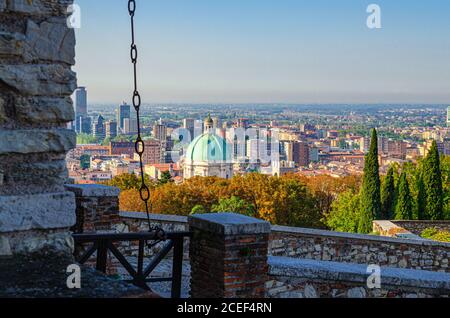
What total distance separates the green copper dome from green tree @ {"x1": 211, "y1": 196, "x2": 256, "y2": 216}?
3203 centimetres

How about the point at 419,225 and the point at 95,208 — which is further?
the point at 419,225

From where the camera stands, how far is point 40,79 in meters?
3.23

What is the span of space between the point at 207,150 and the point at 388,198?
33.9 m

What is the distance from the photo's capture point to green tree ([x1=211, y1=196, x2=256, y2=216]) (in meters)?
29.6

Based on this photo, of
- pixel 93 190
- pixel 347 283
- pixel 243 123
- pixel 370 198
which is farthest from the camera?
pixel 243 123

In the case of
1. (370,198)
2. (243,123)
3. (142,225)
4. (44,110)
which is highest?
(44,110)

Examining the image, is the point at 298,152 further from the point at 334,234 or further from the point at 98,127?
the point at 334,234

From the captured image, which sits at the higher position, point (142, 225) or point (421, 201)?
point (142, 225)

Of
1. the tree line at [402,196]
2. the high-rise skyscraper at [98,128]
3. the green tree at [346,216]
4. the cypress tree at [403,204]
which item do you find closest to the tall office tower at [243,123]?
the high-rise skyscraper at [98,128]

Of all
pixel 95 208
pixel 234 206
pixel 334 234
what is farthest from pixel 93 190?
pixel 234 206

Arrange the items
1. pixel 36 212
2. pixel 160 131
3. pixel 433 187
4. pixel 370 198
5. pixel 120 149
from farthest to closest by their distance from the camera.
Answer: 1. pixel 120 149
2. pixel 160 131
3. pixel 370 198
4. pixel 433 187
5. pixel 36 212

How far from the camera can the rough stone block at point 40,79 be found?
314 cm
